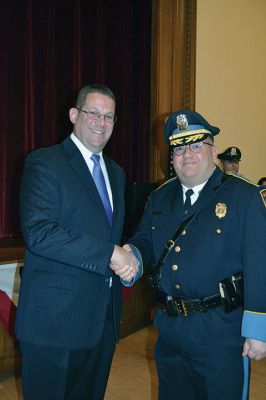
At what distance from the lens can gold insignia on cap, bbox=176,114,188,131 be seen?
1.58 metres

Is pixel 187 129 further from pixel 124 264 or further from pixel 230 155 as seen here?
pixel 230 155

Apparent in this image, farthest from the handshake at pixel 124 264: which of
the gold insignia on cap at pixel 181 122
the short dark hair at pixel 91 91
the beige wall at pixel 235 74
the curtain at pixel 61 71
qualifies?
the beige wall at pixel 235 74

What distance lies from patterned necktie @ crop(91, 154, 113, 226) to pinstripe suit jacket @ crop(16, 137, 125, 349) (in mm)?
78

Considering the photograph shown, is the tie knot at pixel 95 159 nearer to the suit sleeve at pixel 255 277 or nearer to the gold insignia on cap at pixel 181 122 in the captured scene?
the gold insignia on cap at pixel 181 122

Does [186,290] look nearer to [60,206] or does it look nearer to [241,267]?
[241,267]

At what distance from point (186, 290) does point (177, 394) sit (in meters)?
0.43

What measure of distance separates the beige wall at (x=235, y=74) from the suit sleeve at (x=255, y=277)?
2.86m

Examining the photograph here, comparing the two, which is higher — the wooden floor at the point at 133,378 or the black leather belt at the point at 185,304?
the black leather belt at the point at 185,304

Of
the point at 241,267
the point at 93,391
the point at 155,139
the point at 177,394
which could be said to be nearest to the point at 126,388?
the point at 93,391

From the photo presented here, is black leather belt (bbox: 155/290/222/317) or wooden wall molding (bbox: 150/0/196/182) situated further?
wooden wall molding (bbox: 150/0/196/182)

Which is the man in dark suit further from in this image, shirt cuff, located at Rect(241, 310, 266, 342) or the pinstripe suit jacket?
shirt cuff, located at Rect(241, 310, 266, 342)

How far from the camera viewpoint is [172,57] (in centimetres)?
387

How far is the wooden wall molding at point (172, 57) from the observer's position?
3.81 meters

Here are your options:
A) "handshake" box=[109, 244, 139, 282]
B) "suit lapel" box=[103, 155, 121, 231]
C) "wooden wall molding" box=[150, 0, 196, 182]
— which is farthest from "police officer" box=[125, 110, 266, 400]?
"wooden wall molding" box=[150, 0, 196, 182]
